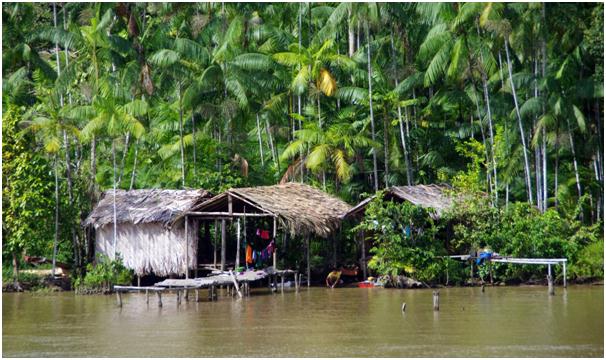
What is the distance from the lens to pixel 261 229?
2366 cm

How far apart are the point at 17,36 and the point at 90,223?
590 cm

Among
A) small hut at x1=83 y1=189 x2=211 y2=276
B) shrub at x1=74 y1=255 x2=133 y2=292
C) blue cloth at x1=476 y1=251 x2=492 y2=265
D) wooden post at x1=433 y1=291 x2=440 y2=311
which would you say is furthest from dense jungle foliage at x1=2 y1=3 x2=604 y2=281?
wooden post at x1=433 y1=291 x2=440 y2=311

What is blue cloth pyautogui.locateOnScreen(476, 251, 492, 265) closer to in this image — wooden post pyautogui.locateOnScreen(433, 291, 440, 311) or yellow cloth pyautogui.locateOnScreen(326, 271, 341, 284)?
yellow cloth pyautogui.locateOnScreen(326, 271, 341, 284)

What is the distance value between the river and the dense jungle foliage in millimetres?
2084

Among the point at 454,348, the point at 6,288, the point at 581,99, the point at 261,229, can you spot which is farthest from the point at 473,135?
the point at 454,348

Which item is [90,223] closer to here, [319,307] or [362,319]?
[319,307]

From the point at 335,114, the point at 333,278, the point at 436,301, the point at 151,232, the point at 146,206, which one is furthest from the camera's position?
the point at 335,114

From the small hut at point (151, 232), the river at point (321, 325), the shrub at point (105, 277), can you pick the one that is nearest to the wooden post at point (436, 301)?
the river at point (321, 325)

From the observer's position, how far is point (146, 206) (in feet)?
73.9

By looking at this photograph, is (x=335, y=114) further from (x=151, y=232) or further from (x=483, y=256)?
(x=483, y=256)

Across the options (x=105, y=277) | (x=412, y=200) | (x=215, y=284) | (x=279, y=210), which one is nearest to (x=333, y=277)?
(x=279, y=210)

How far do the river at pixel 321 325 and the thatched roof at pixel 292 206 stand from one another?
134cm

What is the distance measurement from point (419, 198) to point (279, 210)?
2960mm

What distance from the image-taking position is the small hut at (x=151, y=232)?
21984 millimetres
